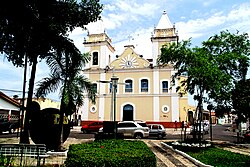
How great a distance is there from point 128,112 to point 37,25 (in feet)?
85.4

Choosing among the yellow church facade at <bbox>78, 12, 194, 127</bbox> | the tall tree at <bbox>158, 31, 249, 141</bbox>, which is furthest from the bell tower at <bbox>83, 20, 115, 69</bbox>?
the tall tree at <bbox>158, 31, 249, 141</bbox>

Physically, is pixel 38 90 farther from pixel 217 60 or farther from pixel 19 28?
pixel 217 60

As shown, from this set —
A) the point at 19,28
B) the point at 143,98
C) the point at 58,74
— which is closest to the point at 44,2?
the point at 19,28

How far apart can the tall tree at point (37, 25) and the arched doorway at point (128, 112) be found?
23407mm

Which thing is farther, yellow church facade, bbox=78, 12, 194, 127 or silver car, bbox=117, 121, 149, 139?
yellow church facade, bbox=78, 12, 194, 127

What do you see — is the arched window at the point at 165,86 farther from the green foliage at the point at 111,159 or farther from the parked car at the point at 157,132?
the green foliage at the point at 111,159

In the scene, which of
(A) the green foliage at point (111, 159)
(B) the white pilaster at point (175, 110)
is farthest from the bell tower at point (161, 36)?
(A) the green foliage at point (111, 159)

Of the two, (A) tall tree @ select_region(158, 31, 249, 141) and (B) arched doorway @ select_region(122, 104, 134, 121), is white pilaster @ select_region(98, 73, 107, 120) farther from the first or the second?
(A) tall tree @ select_region(158, 31, 249, 141)

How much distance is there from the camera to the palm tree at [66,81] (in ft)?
40.6

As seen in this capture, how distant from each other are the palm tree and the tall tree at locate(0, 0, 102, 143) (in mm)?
437

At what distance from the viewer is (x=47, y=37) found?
11539 millimetres

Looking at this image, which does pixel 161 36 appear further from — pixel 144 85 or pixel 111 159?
pixel 111 159

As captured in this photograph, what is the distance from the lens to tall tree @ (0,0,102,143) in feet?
32.1

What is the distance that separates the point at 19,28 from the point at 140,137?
14.4m
